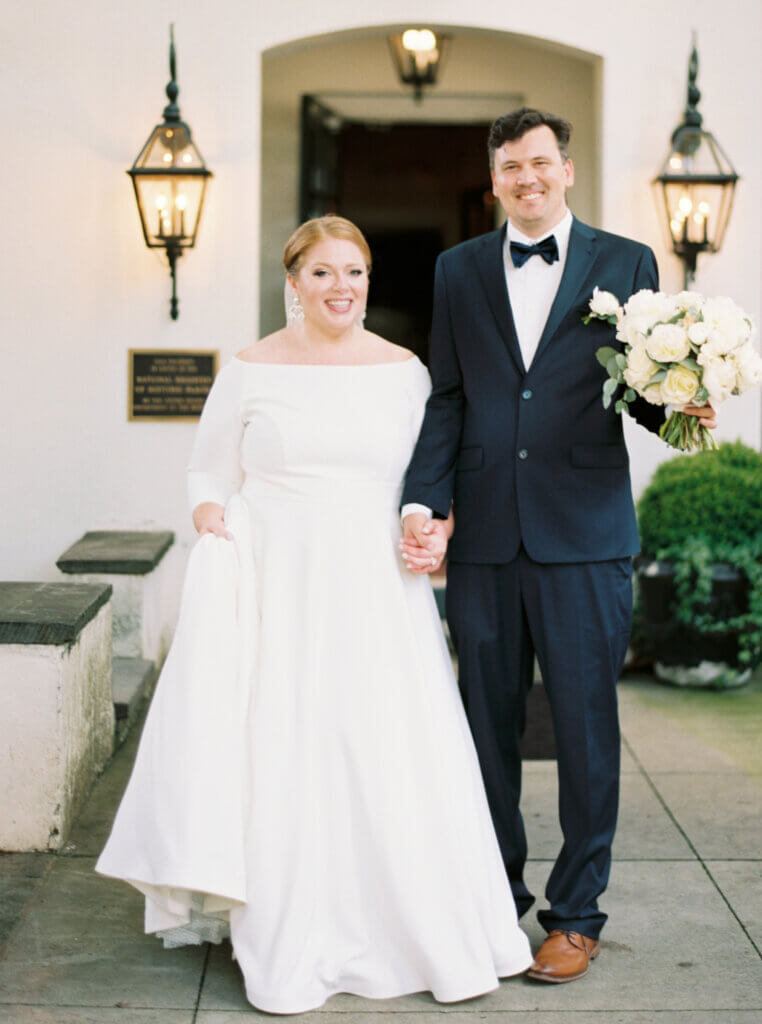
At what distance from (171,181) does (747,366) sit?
4.22 meters

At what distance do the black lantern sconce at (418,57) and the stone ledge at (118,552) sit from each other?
316 cm

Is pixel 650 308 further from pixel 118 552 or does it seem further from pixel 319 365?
pixel 118 552

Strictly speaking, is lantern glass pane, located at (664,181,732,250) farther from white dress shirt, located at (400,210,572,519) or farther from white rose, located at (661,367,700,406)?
white rose, located at (661,367,700,406)

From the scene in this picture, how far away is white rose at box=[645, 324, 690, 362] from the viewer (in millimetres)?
3027

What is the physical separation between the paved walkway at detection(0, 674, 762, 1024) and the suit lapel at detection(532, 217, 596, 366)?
1.69m

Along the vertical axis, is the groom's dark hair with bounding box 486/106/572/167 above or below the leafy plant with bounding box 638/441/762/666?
above

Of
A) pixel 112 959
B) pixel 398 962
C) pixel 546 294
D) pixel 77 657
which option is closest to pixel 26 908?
pixel 112 959

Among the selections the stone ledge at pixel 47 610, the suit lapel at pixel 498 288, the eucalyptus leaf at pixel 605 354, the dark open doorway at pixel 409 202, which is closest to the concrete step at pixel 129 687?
the stone ledge at pixel 47 610

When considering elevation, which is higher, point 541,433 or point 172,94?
point 172,94

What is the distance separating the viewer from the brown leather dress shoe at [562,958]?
3318 mm

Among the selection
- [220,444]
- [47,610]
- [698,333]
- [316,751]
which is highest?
[698,333]

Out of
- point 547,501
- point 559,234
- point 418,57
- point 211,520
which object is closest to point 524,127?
point 559,234

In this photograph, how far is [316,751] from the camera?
Answer: 329cm

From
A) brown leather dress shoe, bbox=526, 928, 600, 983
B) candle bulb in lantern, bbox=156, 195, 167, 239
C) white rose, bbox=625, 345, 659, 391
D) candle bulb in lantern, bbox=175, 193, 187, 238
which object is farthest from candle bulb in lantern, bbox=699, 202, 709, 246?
brown leather dress shoe, bbox=526, 928, 600, 983
